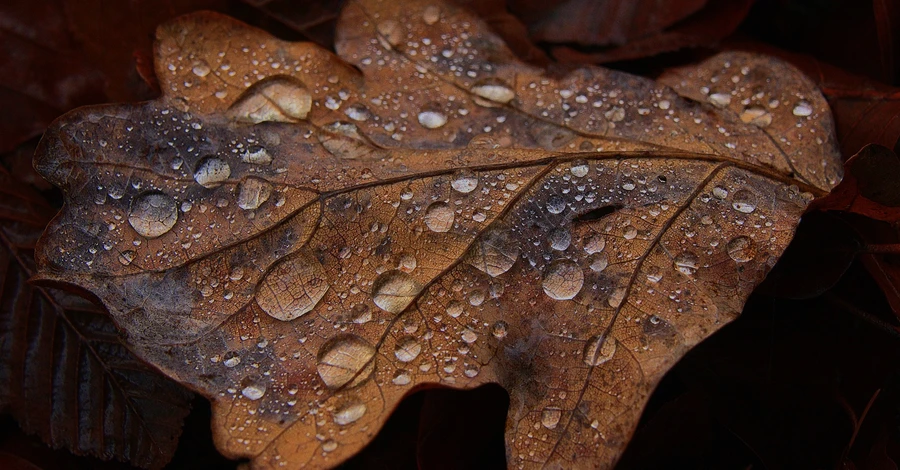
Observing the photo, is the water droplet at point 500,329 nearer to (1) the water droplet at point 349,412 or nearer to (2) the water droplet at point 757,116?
(1) the water droplet at point 349,412

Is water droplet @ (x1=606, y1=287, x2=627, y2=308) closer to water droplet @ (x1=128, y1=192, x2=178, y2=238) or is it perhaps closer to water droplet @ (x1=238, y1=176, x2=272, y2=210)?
water droplet @ (x1=238, y1=176, x2=272, y2=210)

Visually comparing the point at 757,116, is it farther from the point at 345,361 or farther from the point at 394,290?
the point at 345,361

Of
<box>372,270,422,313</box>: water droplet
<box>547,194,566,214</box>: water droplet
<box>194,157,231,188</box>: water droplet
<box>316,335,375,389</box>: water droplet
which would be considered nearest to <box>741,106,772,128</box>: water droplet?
<box>547,194,566,214</box>: water droplet

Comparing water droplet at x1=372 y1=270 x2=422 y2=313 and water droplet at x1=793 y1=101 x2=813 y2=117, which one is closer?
water droplet at x1=372 y1=270 x2=422 y2=313

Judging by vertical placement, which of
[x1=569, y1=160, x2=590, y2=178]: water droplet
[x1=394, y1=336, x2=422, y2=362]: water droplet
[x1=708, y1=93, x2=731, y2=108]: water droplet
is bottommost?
[x1=394, y1=336, x2=422, y2=362]: water droplet

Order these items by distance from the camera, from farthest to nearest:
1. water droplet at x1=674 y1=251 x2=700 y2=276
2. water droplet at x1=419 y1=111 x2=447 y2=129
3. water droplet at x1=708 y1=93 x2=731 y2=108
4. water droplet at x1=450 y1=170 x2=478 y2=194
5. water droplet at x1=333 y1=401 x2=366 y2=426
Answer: water droplet at x1=708 y1=93 x2=731 y2=108, water droplet at x1=419 y1=111 x2=447 y2=129, water droplet at x1=450 y1=170 x2=478 y2=194, water droplet at x1=674 y1=251 x2=700 y2=276, water droplet at x1=333 y1=401 x2=366 y2=426

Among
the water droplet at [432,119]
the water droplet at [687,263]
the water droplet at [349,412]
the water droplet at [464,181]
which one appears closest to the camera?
the water droplet at [349,412]

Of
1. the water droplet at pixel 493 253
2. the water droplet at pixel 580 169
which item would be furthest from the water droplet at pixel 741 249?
the water droplet at pixel 493 253
